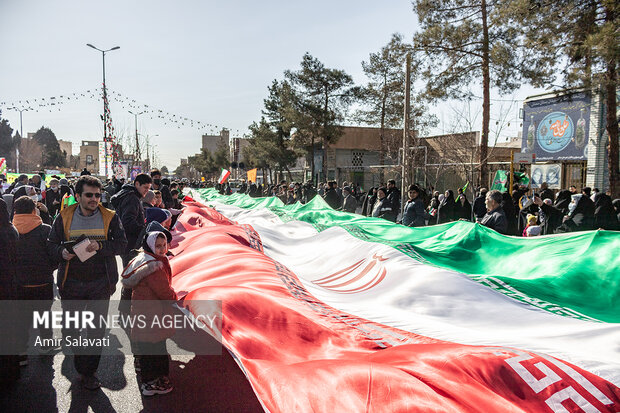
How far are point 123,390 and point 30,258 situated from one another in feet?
5.56

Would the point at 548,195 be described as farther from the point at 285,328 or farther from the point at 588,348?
the point at 285,328

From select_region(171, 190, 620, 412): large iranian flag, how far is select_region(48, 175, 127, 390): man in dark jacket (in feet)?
2.75

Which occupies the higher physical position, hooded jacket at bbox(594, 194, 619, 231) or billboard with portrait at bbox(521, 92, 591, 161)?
billboard with portrait at bbox(521, 92, 591, 161)

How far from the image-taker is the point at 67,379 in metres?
4.29

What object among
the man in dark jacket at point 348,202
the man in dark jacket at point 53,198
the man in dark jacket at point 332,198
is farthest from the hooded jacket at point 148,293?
the man in dark jacket at point 332,198

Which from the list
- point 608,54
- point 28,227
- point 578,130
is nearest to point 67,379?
point 28,227

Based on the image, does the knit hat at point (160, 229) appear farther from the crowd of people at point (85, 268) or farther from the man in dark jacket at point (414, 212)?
the man in dark jacket at point (414, 212)

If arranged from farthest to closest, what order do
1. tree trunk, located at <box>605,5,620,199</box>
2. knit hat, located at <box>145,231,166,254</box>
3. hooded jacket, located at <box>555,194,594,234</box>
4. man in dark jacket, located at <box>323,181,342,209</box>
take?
man in dark jacket, located at <box>323,181,342,209</box>, tree trunk, located at <box>605,5,620,199</box>, hooded jacket, located at <box>555,194,594,234</box>, knit hat, located at <box>145,231,166,254</box>

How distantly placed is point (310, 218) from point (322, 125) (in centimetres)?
2687

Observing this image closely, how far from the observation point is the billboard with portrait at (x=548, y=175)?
909 inches

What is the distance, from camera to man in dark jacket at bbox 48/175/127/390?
4148mm

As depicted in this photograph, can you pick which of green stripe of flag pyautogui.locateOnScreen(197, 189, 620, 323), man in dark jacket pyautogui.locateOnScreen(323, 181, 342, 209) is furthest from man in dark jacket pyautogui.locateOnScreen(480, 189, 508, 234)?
man in dark jacket pyautogui.locateOnScreen(323, 181, 342, 209)

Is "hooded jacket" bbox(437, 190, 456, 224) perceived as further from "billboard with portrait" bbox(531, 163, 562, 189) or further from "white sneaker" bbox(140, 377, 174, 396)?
"billboard with portrait" bbox(531, 163, 562, 189)

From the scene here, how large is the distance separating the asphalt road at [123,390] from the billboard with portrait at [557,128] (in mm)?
23509
